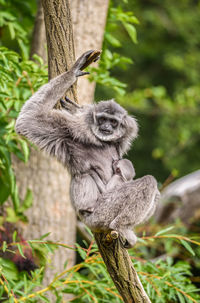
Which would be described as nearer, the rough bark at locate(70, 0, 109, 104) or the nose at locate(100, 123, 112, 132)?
the nose at locate(100, 123, 112, 132)

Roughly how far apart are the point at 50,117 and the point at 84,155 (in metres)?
0.54

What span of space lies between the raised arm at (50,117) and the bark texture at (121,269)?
1.02 metres

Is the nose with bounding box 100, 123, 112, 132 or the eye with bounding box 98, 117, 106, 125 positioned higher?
the eye with bounding box 98, 117, 106, 125

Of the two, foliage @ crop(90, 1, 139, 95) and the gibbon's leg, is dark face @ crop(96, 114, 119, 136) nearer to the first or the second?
the gibbon's leg

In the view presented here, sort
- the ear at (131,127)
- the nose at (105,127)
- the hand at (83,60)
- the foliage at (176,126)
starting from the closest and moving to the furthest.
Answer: the hand at (83,60) < the nose at (105,127) < the ear at (131,127) < the foliage at (176,126)

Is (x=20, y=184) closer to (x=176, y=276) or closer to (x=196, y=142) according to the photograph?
(x=176, y=276)

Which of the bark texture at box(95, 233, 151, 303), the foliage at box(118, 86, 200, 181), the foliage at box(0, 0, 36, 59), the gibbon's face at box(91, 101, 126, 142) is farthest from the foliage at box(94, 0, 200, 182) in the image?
the bark texture at box(95, 233, 151, 303)

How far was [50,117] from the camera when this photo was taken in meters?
4.36

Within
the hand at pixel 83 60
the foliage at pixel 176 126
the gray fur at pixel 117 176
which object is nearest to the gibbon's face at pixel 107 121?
the gray fur at pixel 117 176

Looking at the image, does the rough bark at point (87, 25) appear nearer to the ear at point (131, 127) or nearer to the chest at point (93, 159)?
the ear at point (131, 127)

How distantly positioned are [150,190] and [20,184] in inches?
113

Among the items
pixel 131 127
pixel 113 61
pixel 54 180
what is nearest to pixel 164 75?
pixel 113 61

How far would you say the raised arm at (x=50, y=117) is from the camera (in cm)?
425

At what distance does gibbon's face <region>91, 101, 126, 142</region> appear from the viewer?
14.8 ft
